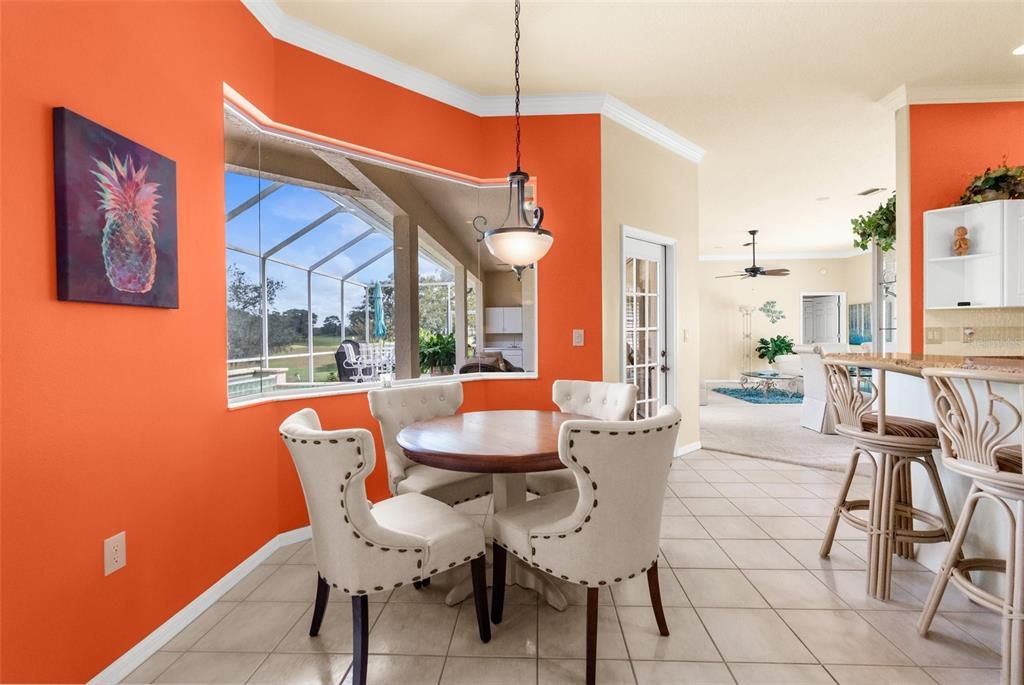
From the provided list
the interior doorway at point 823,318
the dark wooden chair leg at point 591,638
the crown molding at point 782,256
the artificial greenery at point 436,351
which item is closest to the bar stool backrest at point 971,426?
the dark wooden chair leg at point 591,638

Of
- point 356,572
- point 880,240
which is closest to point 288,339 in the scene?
point 356,572

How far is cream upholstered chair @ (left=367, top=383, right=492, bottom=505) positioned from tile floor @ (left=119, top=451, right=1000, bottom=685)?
430mm

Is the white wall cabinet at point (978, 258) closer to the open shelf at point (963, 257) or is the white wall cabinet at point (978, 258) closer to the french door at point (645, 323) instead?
the open shelf at point (963, 257)

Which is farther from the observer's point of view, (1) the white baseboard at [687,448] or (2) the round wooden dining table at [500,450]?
(1) the white baseboard at [687,448]

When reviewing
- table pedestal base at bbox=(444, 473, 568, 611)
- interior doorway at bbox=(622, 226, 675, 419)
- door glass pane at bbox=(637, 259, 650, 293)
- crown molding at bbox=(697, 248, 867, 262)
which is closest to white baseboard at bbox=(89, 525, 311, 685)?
table pedestal base at bbox=(444, 473, 568, 611)

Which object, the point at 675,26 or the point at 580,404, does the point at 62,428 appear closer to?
the point at 580,404

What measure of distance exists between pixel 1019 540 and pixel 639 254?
10.0 ft

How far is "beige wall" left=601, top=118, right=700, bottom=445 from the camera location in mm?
3775

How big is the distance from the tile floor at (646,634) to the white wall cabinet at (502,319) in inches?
73.5

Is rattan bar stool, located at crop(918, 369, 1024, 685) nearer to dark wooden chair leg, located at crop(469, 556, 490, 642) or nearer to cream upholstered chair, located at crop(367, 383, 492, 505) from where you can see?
dark wooden chair leg, located at crop(469, 556, 490, 642)

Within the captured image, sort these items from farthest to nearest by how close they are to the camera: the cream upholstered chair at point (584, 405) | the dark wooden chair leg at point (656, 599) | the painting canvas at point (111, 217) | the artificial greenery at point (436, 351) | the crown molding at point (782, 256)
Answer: the crown molding at point (782, 256) < the artificial greenery at point (436, 351) < the cream upholstered chair at point (584, 405) < the dark wooden chair leg at point (656, 599) < the painting canvas at point (111, 217)

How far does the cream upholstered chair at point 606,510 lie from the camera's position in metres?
1.52

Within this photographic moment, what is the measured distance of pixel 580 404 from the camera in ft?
9.40

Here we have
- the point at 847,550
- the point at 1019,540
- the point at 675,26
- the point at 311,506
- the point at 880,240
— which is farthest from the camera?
the point at 880,240
